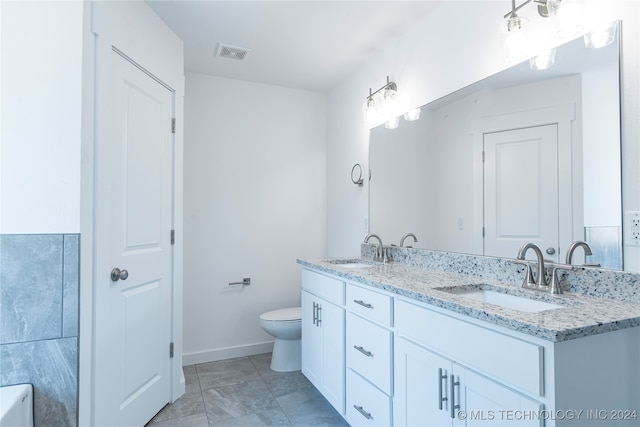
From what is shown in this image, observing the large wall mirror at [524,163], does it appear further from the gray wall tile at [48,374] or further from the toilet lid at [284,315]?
the gray wall tile at [48,374]

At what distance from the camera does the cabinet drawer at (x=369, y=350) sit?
61.5 inches

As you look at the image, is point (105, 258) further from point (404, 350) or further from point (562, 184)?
point (562, 184)

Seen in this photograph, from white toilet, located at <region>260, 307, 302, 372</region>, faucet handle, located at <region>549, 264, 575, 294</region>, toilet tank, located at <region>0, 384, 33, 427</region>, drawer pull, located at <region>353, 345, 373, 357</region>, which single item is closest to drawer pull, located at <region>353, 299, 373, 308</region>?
drawer pull, located at <region>353, 345, 373, 357</region>

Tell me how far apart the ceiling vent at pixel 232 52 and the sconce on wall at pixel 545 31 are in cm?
173

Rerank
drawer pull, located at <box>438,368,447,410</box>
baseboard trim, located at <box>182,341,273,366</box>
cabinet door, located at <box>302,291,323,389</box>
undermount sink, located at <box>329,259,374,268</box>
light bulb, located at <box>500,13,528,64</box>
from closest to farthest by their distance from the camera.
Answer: drawer pull, located at <box>438,368,447,410</box>, light bulb, located at <box>500,13,528,64</box>, cabinet door, located at <box>302,291,323,389</box>, undermount sink, located at <box>329,259,374,268</box>, baseboard trim, located at <box>182,341,273,366</box>

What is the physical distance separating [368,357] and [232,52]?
2.26 m

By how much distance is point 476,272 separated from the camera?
70.3 inches

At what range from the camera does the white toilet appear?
262 centimetres

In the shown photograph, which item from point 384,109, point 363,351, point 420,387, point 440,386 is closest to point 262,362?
point 363,351

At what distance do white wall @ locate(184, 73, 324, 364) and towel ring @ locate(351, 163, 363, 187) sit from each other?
55 centimetres

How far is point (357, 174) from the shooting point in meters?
2.87

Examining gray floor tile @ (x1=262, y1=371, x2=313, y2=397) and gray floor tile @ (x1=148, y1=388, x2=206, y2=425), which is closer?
gray floor tile @ (x1=148, y1=388, x2=206, y2=425)

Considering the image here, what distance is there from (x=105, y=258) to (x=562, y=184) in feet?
6.80

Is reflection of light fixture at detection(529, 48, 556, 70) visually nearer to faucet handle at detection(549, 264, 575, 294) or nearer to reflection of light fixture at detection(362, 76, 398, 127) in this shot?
faucet handle at detection(549, 264, 575, 294)
